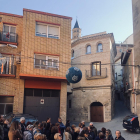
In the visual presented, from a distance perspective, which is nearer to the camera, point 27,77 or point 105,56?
point 27,77

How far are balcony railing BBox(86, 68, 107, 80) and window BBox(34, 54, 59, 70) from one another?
745 centimetres

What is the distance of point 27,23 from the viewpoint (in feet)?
56.3

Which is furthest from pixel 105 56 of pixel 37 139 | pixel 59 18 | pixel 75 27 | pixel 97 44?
pixel 75 27

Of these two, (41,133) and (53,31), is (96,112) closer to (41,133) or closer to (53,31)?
(53,31)

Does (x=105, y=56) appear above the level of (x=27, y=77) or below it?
above

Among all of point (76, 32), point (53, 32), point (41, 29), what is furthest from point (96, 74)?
point (76, 32)

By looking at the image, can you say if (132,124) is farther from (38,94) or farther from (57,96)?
(38,94)

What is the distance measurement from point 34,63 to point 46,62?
1.12 m

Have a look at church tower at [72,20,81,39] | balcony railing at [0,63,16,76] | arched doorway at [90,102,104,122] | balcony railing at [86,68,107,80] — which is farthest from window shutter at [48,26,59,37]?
church tower at [72,20,81,39]

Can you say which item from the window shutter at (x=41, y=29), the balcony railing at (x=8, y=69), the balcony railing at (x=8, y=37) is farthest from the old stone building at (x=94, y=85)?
the balcony railing at (x=8, y=69)

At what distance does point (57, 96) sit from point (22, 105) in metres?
3.31

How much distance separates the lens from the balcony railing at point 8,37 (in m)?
17.0

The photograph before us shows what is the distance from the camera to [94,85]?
23781mm

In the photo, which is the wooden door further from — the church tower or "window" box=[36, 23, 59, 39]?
the church tower
